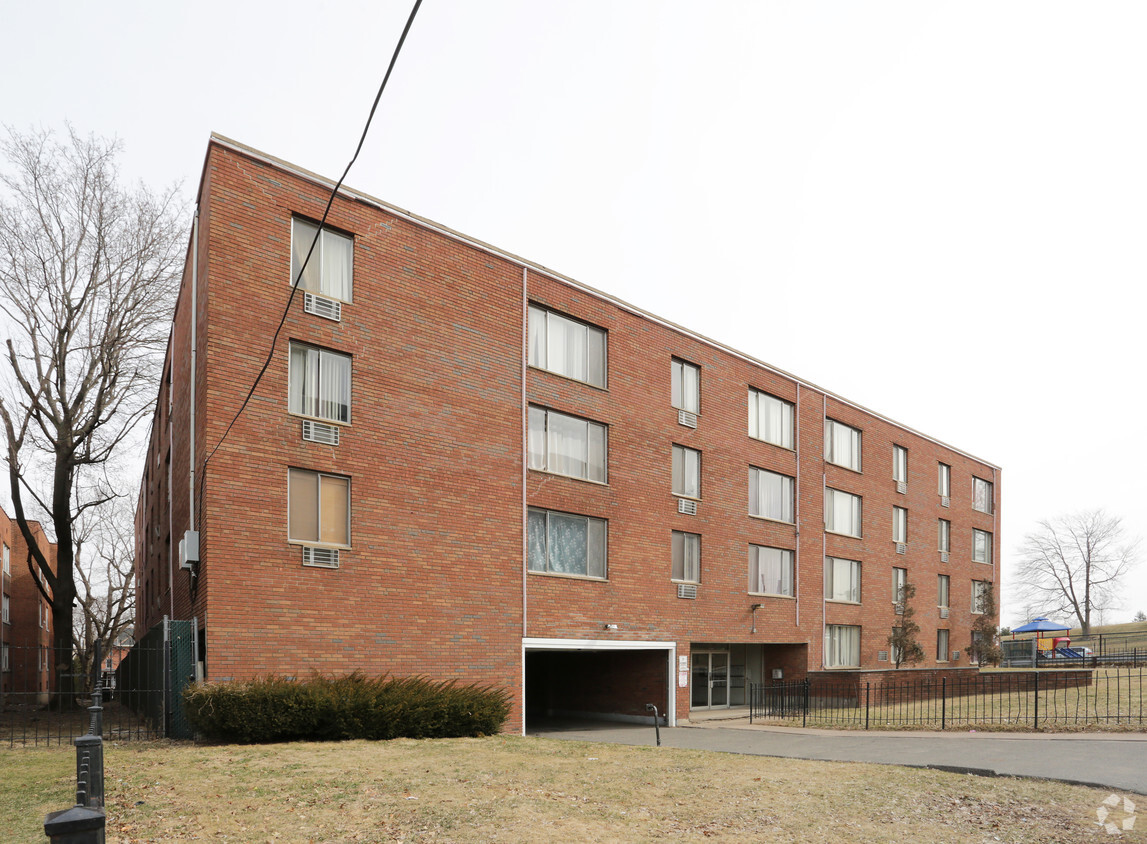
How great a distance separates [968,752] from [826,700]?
1485cm

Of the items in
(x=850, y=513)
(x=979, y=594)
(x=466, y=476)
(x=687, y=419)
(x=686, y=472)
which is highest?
(x=687, y=419)

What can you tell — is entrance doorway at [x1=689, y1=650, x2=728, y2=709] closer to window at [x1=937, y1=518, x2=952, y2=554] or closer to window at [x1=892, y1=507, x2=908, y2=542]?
window at [x1=892, y1=507, x2=908, y2=542]

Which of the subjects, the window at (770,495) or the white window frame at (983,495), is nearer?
the window at (770,495)

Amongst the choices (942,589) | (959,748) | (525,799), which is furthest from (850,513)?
(525,799)

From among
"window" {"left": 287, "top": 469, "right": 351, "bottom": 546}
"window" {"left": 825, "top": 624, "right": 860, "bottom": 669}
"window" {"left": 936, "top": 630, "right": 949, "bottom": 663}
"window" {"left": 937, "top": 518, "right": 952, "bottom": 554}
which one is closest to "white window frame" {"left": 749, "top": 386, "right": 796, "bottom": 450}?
"window" {"left": 825, "top": 624, "right": 860, "bottom": 669}

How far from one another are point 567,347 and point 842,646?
16.8 meters

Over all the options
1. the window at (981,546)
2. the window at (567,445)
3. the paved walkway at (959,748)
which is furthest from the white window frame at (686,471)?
the window at (981,546)

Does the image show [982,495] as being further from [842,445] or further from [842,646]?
[842,646]

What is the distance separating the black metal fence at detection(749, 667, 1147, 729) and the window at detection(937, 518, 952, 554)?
26.7 ft

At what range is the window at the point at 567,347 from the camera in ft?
78.9

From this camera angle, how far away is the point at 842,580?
34781mm

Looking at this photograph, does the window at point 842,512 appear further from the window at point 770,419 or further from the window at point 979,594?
the window at point 979,594

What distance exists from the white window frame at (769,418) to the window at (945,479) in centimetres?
1355

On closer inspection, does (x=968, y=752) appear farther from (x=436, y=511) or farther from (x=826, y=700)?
(x=826, y=700)
